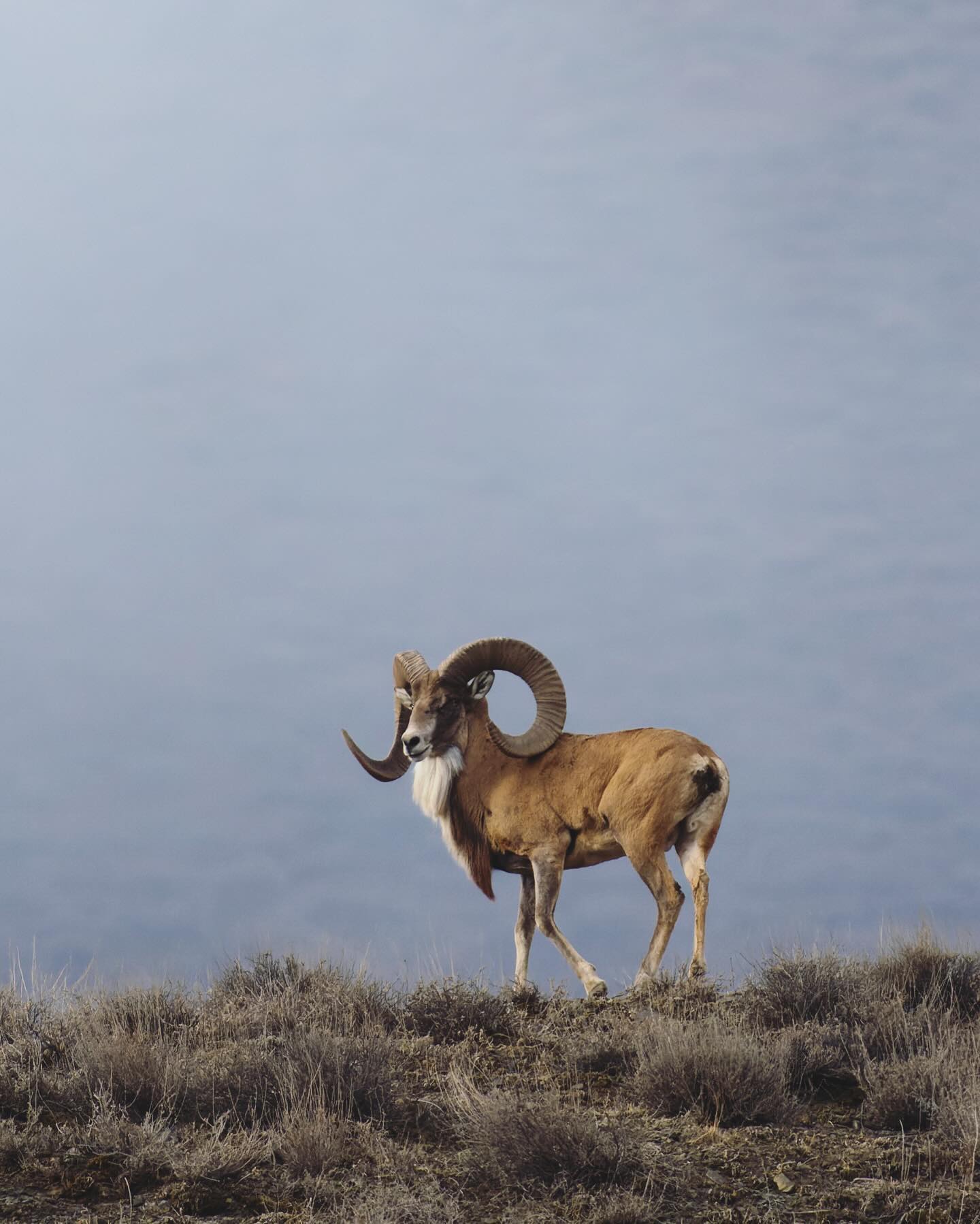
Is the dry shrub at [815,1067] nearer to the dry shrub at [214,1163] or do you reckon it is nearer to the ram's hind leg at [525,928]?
the dry shrub at [214,1163]

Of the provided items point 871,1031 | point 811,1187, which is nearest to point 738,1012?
point 871,1031

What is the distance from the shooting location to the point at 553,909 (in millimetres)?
13398

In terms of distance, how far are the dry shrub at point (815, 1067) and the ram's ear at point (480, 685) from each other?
234 inches

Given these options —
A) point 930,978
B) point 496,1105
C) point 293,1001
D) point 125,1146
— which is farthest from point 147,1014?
point 930,978

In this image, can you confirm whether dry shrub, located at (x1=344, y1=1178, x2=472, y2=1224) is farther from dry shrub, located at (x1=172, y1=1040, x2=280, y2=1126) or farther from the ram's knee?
the ram's knee

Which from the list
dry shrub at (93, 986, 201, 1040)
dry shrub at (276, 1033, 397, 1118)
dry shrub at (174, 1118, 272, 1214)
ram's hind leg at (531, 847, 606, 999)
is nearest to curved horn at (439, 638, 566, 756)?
ram's hind leg at (531, 847, 606, 999)

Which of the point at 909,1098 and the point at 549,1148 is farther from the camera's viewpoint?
the point at 909,1098

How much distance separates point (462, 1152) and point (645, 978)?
474 cm

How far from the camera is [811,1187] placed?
24.8 ft

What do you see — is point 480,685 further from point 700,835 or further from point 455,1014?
point 455,1014

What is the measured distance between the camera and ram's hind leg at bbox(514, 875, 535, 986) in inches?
541

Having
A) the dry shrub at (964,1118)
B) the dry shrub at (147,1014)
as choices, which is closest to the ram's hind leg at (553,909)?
the dry shrub at (147,1014)

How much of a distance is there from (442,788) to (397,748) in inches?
42.9

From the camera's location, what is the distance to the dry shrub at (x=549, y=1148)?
24.2ft
